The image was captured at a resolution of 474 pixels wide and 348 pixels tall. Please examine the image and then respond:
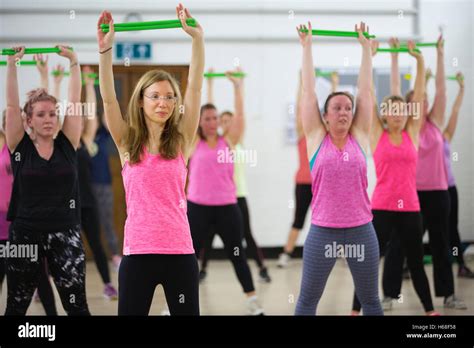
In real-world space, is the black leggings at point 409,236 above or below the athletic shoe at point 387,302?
above

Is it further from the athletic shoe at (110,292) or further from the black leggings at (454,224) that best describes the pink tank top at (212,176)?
the black leggings at (454,224)

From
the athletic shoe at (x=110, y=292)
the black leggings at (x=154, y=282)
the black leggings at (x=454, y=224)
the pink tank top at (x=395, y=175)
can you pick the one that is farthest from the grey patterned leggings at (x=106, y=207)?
the black leggings at (x=154, y=282)

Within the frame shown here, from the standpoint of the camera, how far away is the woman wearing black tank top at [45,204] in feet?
10.8

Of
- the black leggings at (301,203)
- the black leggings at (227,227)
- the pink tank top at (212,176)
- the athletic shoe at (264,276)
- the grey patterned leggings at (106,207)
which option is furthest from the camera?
the black leggings at (301,203)

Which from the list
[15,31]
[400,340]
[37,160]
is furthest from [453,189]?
[15,31]

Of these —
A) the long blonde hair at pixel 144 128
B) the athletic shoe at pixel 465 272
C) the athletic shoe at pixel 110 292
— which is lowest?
the athletic shoe at pixel 110 292

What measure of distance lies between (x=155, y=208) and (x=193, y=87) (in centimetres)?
53

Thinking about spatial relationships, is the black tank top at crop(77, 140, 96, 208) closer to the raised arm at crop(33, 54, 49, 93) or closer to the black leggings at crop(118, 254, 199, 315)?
the raised arm at crop(33, 54, 49, 93)

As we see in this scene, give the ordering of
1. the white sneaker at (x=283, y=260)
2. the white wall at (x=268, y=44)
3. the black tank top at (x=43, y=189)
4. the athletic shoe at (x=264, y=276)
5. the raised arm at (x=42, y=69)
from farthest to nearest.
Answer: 1. the white sneaker at (x=283, y=260)
2. the athletic shoe at (x=264, y=276)
3. the white wall at (x=268, y=44)
4. the raised arm at (x=42, y=69)
5. the black tank top at (x=43, y=189)

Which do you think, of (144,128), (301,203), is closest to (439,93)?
(144,128)

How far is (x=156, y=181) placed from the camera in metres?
2.71

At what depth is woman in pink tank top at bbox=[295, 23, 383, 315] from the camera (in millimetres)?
3205

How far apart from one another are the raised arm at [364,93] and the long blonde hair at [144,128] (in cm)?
98

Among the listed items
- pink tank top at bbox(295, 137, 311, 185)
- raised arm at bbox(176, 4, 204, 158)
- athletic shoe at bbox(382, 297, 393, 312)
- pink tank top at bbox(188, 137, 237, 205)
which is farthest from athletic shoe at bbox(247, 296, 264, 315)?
pink tank top at bbox(295, 137, 311, 185)
